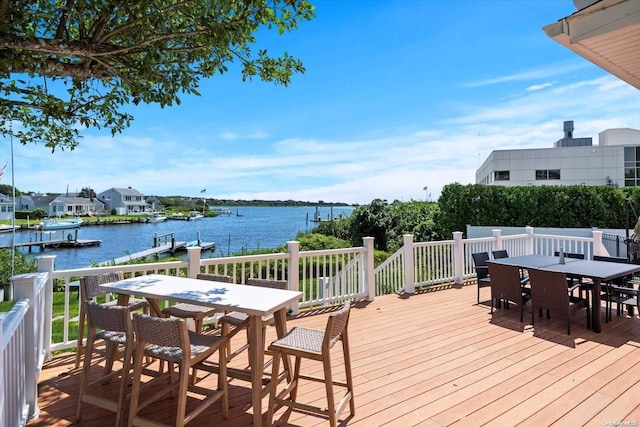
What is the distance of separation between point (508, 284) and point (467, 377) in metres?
2.31

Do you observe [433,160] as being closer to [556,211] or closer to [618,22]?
[556,211]

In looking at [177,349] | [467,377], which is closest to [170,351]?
[177,349]

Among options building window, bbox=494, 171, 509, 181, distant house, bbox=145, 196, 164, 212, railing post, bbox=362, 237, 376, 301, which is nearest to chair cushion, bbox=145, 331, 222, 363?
railing post, bbox=362, 237, 376, 301

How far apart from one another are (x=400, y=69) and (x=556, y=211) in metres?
7.69

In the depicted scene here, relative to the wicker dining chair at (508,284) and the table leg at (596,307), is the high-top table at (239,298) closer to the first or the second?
the wicker dining chair at (508,284)

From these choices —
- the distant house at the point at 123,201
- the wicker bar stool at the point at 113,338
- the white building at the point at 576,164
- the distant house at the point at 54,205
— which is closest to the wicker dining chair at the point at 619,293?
the wicker bar stool at the point at 113,338

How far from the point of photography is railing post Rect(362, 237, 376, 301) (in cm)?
586

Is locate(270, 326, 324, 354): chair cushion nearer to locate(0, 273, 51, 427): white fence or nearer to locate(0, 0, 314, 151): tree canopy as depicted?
locate(0, 273, 51, 427): white fence

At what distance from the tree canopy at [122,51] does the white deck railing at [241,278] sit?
5.78ft

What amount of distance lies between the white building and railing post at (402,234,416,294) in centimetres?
2201

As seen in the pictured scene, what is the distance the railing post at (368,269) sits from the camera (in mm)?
5855

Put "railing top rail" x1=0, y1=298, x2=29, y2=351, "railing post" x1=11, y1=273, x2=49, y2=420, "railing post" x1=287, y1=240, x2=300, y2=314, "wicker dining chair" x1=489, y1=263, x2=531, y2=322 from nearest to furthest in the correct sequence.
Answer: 1. "railing top rail" x1=0, y1=298, x2=29, y2=351
2. "railing post" x1=11, y1=273, x2=49, y2=420
3. "wicker dining chair" x1=489, y1=263, x2=531, y2=322
4. "railing post" x1=287, y1=240, x2=300, y2=314

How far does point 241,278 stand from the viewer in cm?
473

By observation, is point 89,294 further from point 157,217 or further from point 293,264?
point 157,217
